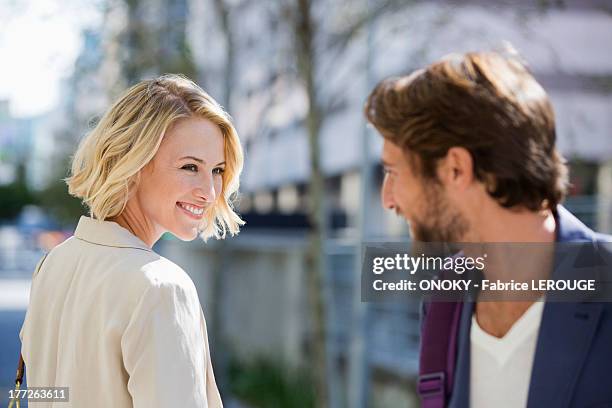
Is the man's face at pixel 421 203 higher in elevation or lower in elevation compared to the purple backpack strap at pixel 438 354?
higher

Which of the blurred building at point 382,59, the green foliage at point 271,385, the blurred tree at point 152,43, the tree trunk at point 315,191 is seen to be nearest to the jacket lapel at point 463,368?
the blurred building at point 382,59

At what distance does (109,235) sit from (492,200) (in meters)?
0.95

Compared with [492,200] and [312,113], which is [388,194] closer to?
[492,200]

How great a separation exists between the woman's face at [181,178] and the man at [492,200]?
20.6 inches

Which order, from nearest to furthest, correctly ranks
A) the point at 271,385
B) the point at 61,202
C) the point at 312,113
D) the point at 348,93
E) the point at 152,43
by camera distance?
the point at 312,113 < the point at 152,43 < the point at 271,385 < the point at 348,93 < the point at 61,202

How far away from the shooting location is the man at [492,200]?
2.03 meters

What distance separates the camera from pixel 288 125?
20.2m

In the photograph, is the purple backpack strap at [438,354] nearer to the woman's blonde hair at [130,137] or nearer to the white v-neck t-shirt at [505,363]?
the white v-neck t-shirt at [505,363]

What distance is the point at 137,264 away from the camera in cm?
179

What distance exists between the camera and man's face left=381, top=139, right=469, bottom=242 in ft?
7.23

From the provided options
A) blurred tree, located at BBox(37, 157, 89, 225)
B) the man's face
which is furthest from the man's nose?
blurred tree, located at BBox(37, 157, 89, 225)

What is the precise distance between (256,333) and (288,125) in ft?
30.0

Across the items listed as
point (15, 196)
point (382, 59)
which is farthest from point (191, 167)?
point (15, 196)

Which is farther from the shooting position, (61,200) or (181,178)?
(61,200)
